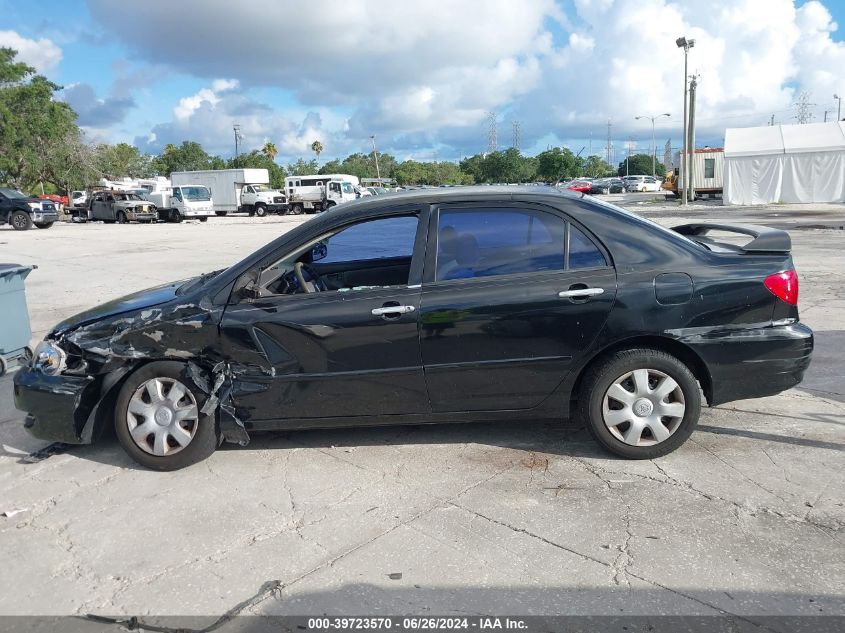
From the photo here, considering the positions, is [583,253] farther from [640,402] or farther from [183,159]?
[183,159]

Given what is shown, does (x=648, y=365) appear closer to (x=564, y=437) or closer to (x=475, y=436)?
(x=564, y=437)

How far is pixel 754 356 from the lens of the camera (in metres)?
3.91

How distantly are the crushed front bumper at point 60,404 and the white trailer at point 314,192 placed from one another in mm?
39715

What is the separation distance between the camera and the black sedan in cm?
388

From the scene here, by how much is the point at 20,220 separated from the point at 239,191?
16564 millimetres

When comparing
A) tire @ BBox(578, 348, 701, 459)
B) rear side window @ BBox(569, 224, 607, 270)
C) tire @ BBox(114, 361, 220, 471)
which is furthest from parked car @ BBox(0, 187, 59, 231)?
tire @ BBox(578, 348, 701, 459)

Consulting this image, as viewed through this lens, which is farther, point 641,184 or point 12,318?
point 641,184

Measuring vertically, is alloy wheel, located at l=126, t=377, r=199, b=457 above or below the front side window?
below

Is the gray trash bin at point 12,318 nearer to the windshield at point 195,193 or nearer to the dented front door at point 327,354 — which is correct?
the dented front door at point 327,354

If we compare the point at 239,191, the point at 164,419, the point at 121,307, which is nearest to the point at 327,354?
the point at 164,419

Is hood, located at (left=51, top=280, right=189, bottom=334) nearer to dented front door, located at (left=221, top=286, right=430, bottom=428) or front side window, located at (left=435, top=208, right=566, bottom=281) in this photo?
dented front door, located at (left=221, top=286, right=430, bottom=428)

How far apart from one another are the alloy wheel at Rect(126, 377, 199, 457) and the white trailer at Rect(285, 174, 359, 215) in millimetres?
39872

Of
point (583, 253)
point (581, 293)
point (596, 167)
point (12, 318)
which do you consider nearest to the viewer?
point (581, 293)

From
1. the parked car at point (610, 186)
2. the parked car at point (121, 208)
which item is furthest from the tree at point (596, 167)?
the parked car at point (121, 208)
